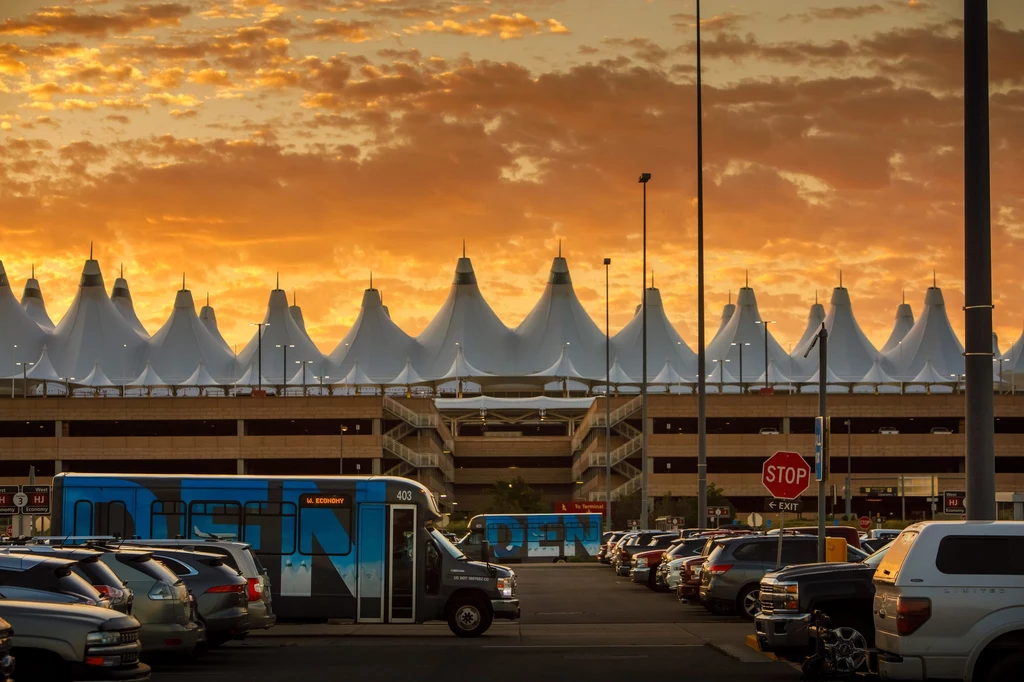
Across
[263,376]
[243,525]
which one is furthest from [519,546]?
[263,376]

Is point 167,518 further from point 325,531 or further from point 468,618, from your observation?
point 468,618

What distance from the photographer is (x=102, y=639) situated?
14.7 m

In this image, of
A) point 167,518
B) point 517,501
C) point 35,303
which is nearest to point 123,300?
point 35,303

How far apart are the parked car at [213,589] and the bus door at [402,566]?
18.7 ft

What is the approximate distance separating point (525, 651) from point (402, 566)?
508cm

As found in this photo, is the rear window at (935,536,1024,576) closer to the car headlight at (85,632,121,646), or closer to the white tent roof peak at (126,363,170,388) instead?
the car headlight at (85,632,121,646)

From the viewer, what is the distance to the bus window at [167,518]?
29.3 meters

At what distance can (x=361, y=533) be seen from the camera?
28234 mm

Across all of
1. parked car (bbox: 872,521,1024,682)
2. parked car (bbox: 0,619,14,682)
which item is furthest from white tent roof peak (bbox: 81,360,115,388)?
parked car (bbox: 872,521,1024,682)

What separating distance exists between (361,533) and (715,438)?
220 feet

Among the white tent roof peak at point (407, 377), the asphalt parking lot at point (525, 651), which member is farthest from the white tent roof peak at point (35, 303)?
the asphalt parking lot at point (525, 651)

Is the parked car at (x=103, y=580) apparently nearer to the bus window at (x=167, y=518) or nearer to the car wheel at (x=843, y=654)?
the car wheel at (x=843, y=654)

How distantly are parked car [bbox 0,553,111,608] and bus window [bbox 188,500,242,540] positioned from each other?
12.9 m

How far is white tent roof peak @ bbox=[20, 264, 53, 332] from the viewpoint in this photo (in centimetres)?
16612
